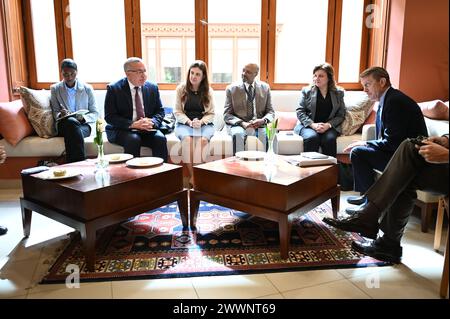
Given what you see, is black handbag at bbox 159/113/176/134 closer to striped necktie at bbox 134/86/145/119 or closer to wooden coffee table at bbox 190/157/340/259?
striped necktie at bbox 134/86/145/119

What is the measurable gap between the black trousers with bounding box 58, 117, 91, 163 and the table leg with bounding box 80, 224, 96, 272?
154cm

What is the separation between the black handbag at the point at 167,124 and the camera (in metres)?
3.61

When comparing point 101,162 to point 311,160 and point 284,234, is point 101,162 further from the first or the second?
point 311,160

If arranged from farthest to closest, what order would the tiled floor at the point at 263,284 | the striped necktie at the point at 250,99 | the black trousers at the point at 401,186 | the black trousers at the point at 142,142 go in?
the striped necktie at the point at 250,99
the black trousers at the point at 142,142
the black trousers at the point at 401,186
the tiled floor at the point at 263,284

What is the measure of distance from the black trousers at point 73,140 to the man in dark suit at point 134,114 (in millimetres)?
248

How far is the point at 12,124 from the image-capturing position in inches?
134

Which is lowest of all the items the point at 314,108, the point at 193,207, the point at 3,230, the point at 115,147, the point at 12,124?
the point at 3,230

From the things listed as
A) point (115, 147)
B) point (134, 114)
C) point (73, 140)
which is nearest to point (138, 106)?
point (134, 114)

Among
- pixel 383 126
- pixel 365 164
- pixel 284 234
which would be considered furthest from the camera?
pixel 365 164

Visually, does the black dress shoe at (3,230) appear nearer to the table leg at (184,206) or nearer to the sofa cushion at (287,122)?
→ the table leg at (184,206)

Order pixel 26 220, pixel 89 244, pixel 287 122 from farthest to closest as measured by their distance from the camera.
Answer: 1. pixel 287 122
2. pixel 26 220
3. pixel 89 244

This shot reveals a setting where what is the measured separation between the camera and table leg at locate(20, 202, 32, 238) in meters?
2.39

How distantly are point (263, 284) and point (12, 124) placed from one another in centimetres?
270

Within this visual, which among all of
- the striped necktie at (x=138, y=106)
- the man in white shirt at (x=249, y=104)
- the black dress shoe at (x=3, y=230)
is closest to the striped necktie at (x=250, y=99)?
the man in white shirt at (x=249, y=104)
